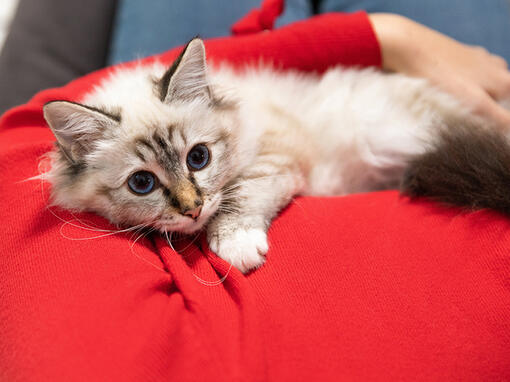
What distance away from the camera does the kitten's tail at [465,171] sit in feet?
3.12

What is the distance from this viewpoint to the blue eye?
0.95 meters

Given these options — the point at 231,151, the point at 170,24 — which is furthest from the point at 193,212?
the point at 170,24

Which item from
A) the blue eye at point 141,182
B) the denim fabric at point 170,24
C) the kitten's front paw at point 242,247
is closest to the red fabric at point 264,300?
the kitten's front paw at point 242,247

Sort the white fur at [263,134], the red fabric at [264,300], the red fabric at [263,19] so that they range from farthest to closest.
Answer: the red fabric at [263,19]
the white fur at [263,134]
the red fabric at [264,300]

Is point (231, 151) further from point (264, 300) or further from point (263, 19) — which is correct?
point (263, 19)

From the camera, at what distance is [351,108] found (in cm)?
140

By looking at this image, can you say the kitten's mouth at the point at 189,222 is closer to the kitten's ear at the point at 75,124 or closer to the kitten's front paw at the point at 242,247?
the kitten's front paw at the point at 242,247

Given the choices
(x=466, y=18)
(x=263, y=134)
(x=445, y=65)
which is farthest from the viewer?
(x=466, y=18)

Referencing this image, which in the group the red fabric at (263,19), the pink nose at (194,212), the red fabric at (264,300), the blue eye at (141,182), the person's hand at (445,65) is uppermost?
the red fabric at (263,19)

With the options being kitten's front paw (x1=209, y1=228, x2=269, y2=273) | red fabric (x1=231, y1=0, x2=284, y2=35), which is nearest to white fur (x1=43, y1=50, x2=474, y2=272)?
kitten's front paw (x1=209, y1=228, x2=269, y2=273)

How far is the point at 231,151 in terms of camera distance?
1082 millimetres

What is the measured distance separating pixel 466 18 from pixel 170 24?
61.2 inches

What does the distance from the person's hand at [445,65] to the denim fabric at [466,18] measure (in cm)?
40

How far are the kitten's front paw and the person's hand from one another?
0.96 metres
